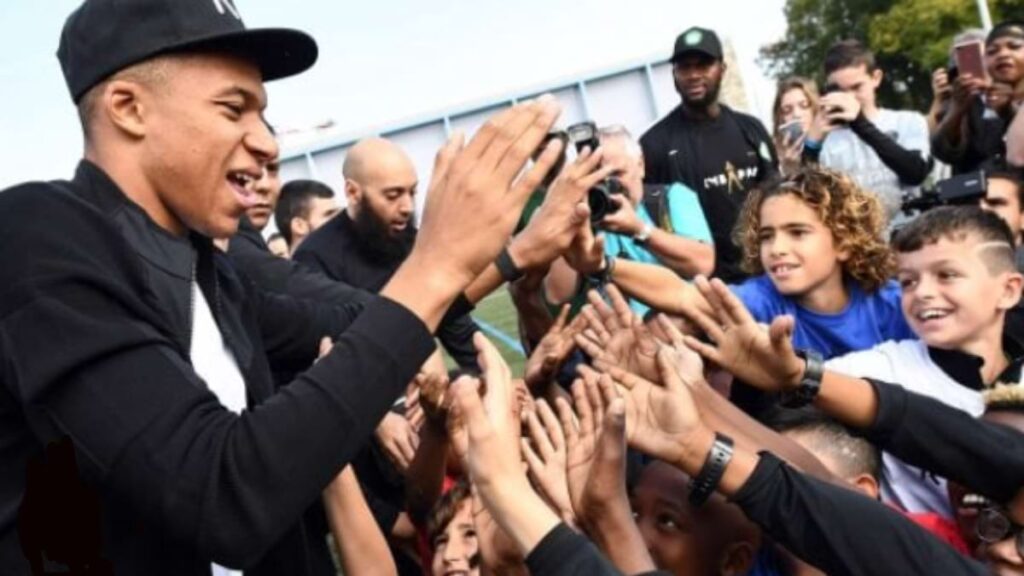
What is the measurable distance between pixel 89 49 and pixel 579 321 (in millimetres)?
1712

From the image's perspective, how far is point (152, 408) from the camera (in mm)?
1324

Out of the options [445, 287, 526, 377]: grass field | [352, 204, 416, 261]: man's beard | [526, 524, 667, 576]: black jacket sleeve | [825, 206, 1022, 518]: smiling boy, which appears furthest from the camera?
[445, 287, 526, 377]: grass field

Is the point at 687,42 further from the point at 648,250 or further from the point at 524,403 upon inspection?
the point at 524,403

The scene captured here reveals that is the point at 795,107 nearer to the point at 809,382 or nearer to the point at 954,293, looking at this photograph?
the point at 954,293

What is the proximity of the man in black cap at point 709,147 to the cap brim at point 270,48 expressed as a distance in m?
4.01

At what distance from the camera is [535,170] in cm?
161

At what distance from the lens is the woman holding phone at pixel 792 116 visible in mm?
5414

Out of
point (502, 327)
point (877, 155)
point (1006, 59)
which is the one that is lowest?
point (502, 327)

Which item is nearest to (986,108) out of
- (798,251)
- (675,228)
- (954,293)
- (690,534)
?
(675,228)

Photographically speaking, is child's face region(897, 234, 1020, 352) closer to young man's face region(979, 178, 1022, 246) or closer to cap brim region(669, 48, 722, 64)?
young man's face region(979, 178, 1022, 246)

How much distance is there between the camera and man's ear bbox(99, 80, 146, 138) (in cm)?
155

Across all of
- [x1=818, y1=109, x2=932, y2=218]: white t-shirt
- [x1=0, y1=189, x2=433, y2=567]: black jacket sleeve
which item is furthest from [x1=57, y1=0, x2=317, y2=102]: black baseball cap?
[x1=818, y1=109, x2=932, y2=218]: white t-shirt

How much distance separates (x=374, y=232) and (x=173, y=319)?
10.8 ft

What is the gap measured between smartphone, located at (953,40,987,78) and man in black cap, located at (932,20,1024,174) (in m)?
0.03
